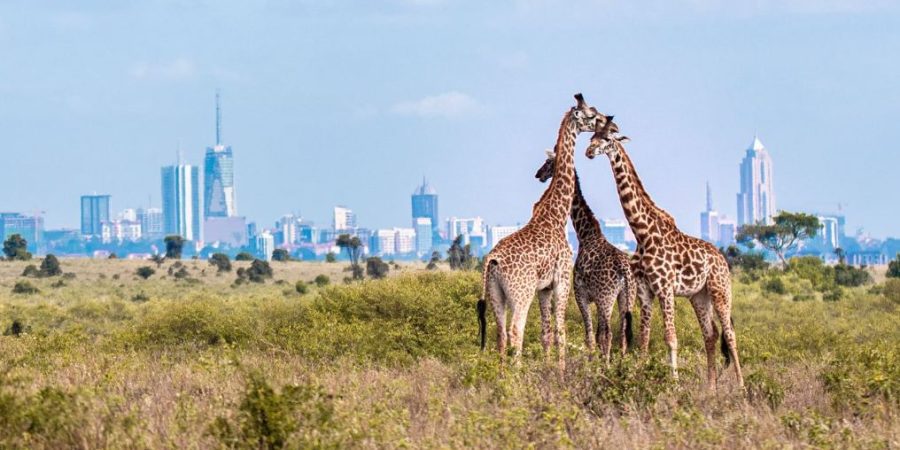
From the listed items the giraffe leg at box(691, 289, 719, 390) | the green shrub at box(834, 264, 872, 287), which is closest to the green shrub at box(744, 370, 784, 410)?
the giraffe leg at box(691, 289, 719, 390)

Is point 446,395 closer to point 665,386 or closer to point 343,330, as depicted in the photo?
point 665,386

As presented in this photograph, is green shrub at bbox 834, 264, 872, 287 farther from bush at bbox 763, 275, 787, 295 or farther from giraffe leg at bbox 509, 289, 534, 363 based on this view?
giraffe leg at bbox 509, 289, 534, 363

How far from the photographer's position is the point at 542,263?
46.9ft

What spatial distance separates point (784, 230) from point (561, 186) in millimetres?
74250

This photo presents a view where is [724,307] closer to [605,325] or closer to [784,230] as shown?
[605,325]

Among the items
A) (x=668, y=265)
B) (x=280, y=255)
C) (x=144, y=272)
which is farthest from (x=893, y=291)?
(x=280, y=255)

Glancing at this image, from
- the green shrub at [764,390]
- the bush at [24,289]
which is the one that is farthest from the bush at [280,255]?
the green shrub at [764,390]

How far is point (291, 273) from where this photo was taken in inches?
2852

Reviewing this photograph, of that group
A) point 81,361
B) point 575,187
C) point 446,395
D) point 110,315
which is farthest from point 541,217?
point 110,315

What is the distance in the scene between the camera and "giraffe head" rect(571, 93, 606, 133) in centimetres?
1497

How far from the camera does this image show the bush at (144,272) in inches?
2705

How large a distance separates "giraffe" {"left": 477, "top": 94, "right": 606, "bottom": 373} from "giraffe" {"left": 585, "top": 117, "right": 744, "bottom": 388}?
0.64 m

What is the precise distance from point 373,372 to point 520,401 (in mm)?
4298

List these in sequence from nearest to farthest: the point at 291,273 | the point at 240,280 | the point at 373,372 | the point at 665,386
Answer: the point at 665,386, the point at 373,372, the point at 240,280, the point at 291,273
